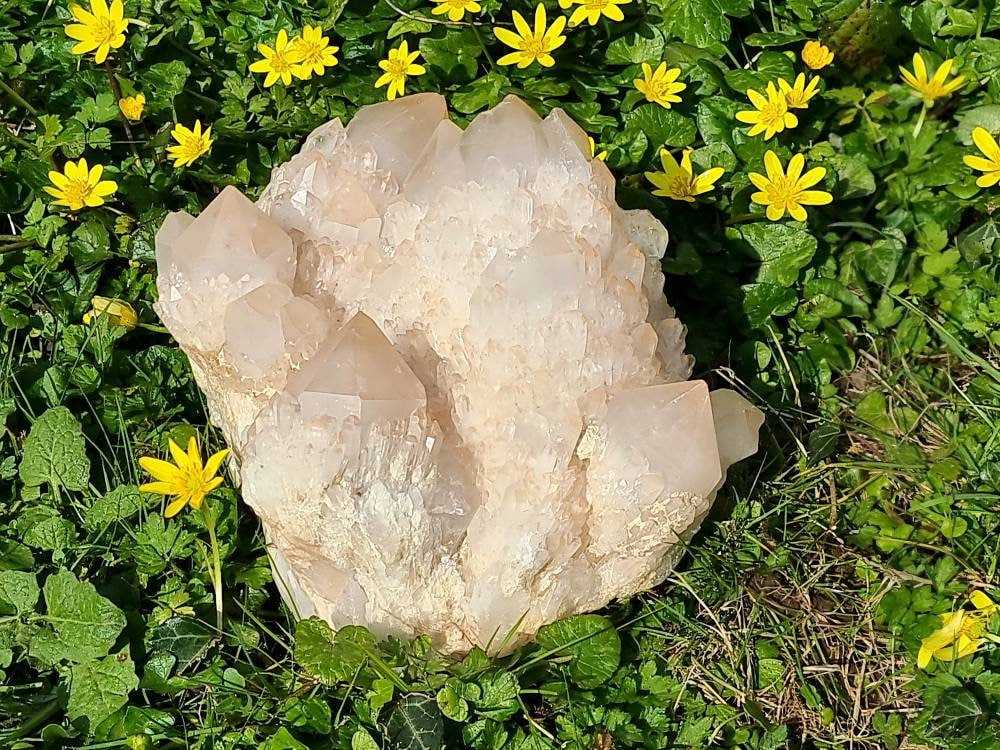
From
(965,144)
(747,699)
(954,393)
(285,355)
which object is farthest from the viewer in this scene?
(965,144)

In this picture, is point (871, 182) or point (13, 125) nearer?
point (871, 182)

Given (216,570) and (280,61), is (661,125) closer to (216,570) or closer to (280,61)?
(280,61)

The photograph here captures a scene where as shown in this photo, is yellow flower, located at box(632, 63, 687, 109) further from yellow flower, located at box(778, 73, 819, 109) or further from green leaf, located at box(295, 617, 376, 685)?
green leaf, located at box(295, 617, 376, 685)

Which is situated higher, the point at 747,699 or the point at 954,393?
the point at 954,393

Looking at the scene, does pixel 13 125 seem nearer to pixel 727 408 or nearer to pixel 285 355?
pixel 285 355

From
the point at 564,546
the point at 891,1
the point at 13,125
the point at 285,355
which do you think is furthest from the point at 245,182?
the point at 891,1

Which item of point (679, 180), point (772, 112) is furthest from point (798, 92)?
point (679, 180)

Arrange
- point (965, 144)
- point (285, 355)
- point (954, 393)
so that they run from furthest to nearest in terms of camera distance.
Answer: point (965, 144) < point (954, 393) < point (285, 355)

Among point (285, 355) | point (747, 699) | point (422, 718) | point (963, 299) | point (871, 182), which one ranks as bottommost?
point (747, 699)
